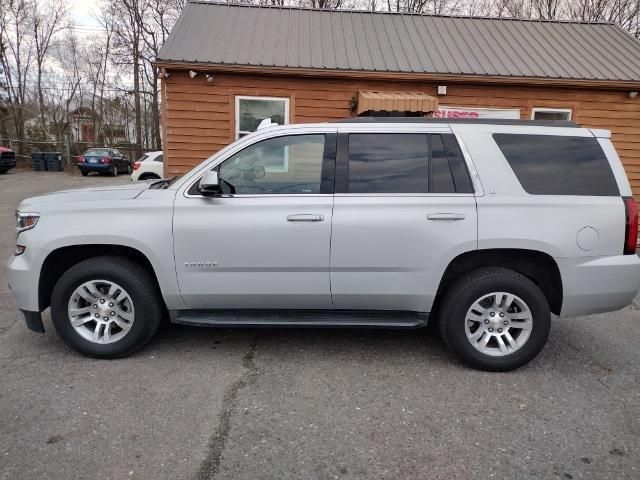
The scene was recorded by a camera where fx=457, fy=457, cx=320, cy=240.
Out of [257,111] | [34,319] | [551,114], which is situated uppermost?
[551,114]

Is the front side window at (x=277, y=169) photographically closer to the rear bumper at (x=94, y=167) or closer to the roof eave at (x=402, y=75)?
the roof eave at (x=402, y=75)

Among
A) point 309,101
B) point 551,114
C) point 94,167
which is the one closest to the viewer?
point 309,101

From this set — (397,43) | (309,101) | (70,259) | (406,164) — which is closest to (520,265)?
(406,164)

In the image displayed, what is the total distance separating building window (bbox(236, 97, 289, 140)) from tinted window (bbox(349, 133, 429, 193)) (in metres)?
6.13

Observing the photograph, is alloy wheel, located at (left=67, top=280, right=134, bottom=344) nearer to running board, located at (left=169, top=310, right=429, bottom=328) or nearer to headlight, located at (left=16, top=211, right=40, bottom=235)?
running board, located at (left=169, top=310, right=429, bottom=328)

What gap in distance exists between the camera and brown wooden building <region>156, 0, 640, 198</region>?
30.0 feet

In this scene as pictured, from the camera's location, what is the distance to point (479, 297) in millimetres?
3500

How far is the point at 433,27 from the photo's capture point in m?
11.1

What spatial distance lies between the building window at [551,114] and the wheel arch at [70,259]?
9144mm

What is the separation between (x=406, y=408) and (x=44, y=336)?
3.23m

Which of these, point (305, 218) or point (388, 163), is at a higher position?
point (388, 163)

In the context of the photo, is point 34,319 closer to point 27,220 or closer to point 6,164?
point 27,220

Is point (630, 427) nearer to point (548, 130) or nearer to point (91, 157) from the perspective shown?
point (548, 130)

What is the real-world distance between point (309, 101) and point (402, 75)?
1.96 meters
